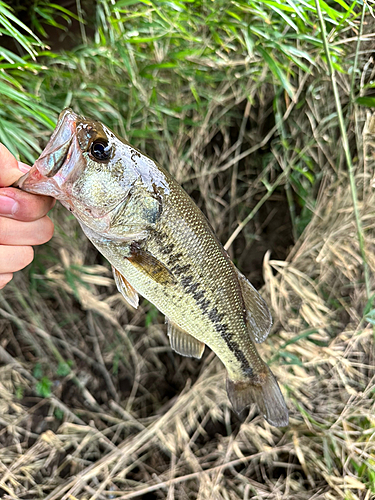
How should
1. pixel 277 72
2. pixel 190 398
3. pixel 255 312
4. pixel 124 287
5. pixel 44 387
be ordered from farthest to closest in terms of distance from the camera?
pixel 44 387, pixel 190 398, pixel 277 72, pixel 255 312, pixel 124 287

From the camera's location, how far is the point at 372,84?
1.49 meters

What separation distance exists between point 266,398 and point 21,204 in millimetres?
1001

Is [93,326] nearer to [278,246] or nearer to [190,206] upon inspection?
[278,246]

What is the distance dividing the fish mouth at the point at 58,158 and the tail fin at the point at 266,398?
0.90m

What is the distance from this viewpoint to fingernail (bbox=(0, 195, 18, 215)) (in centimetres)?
84

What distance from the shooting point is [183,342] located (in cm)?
113

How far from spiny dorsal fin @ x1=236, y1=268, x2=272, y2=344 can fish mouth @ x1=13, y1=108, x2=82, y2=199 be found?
606 millimetres

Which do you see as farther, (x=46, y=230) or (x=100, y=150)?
(x=46, y=230)

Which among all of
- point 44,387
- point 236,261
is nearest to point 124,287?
point 236,261

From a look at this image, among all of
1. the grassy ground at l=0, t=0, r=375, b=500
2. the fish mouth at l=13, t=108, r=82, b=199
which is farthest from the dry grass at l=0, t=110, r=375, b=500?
the fish mouth at l=13, t=108, r=82, b=199

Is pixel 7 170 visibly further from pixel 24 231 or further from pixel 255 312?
pixel 255 312

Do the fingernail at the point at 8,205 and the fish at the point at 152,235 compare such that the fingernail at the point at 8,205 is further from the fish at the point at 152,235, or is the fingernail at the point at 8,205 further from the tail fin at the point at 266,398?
the tail fin at the point at 266,398

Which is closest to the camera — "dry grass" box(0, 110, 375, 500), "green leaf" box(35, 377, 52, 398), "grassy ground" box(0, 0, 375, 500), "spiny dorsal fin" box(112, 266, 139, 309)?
"spiny dorsal fin" box(112, 266, 139, 309)

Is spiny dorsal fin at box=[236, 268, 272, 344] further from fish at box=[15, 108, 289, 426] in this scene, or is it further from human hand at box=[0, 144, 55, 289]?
human hand at box=[0, 144, 55, 289]
